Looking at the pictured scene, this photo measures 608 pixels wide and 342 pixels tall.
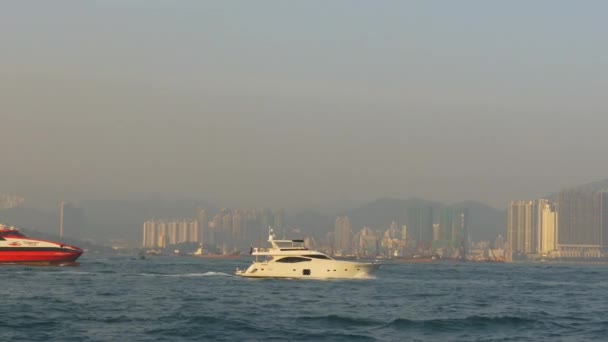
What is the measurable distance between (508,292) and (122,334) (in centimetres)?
4848

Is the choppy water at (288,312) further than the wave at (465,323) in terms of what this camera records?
No

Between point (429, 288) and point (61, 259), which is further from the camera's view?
point (61, 259)

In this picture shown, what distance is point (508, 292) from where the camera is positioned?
8950 centimetres

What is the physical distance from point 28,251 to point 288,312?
79056 millimetres

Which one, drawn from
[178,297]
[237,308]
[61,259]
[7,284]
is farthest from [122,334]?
[61,259]

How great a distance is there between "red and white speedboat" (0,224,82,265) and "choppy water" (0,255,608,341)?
39557mm

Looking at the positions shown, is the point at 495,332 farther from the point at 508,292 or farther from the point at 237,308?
the point at 508,292

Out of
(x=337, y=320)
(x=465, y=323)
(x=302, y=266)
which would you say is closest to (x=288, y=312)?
(x=337, y=320)

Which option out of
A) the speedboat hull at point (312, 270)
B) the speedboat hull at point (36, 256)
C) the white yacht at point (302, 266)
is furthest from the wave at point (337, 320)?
the speedboat hull at point (36, 256)

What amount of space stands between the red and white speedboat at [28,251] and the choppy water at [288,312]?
3956cm

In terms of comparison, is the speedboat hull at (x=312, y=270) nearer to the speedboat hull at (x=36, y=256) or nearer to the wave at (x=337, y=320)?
the wave at (x=337, y=320)

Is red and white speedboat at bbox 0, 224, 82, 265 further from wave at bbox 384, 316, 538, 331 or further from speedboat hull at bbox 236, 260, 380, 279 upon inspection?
wave at bbox 384, 316, 538, 331

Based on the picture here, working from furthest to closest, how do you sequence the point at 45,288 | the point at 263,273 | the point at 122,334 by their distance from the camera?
the point at 263,273 → the point at 45,288 → the point at 122,334

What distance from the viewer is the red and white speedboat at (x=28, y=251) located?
435 feet
